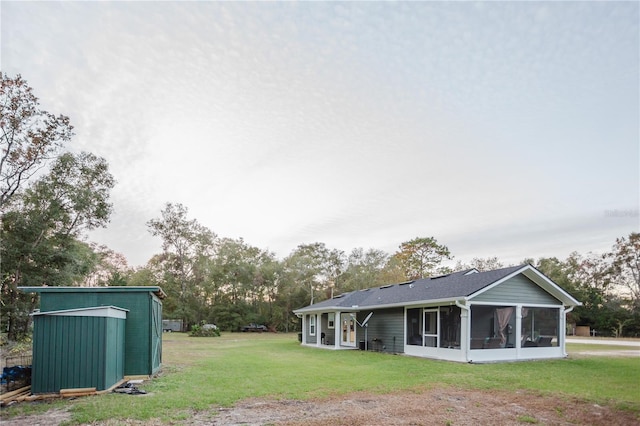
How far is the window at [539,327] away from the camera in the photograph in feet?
52.0

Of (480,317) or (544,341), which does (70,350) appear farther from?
(544,341)

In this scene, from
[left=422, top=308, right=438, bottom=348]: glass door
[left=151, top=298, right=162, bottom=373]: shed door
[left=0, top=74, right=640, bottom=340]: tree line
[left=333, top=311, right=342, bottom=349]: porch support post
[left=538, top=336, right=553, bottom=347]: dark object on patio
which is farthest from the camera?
[left=0, top=74, right=640, bottom=340]: tree line

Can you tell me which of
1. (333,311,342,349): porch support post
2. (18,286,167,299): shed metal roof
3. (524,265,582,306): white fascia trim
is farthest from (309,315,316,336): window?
(18,286,167,299): shed metal roof

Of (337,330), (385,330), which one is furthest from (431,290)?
(337,330)

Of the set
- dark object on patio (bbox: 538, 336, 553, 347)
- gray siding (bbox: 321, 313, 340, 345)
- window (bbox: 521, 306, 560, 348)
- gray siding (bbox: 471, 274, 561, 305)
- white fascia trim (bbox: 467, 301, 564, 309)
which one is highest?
gray siding (bbox: 471, 274, 561, 305)

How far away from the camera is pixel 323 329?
22766mm

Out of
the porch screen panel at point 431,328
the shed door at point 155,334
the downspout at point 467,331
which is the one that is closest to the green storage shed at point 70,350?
the shed door at point 155,334

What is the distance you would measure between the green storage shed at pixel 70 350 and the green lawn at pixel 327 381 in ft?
1.90

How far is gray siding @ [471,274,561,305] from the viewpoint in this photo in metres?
15.1

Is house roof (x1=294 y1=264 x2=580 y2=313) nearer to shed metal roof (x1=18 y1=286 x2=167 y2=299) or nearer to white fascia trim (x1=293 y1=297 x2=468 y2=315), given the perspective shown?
white fascia trim (x1=293 y1=297 x2=468 y2=315)

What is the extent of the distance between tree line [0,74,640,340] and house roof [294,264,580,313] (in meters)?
14.2

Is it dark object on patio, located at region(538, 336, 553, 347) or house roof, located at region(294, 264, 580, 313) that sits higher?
house roof, located at region(294, 264, 580, 313)

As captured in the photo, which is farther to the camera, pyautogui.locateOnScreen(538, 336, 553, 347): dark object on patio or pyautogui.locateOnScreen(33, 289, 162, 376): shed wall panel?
pyautogui.locateOnScreen(538, 336, 553, 347): dark object on patio

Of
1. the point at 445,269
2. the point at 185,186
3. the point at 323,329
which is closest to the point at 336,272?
the point at 445,269
